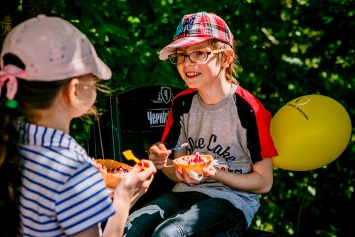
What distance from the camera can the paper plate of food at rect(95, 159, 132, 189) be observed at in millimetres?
2219

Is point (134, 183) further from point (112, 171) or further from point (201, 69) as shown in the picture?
point (201, 69)

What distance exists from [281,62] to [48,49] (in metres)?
3.47

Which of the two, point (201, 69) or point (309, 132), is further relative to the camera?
point (309, 132)

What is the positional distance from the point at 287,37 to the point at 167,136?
8.21 ft

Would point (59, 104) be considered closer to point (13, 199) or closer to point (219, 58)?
point (13, 199)

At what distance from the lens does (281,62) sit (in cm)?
488

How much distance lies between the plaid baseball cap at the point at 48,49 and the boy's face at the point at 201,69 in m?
1.08

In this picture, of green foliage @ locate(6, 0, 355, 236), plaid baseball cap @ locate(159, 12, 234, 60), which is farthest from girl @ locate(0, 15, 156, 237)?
green foliage @ locate(6, 0, 355, 236)

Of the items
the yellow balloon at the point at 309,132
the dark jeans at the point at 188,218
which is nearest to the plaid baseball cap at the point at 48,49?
the dark jeans at the point at 188,218

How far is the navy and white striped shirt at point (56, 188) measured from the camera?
1.66 m

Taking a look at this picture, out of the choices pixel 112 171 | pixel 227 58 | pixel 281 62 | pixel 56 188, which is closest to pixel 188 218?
pixel 112 171

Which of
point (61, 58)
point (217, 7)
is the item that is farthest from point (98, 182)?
point (217, 7)

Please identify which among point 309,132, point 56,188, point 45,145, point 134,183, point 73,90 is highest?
point 73,90

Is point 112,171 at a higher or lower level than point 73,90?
lower
